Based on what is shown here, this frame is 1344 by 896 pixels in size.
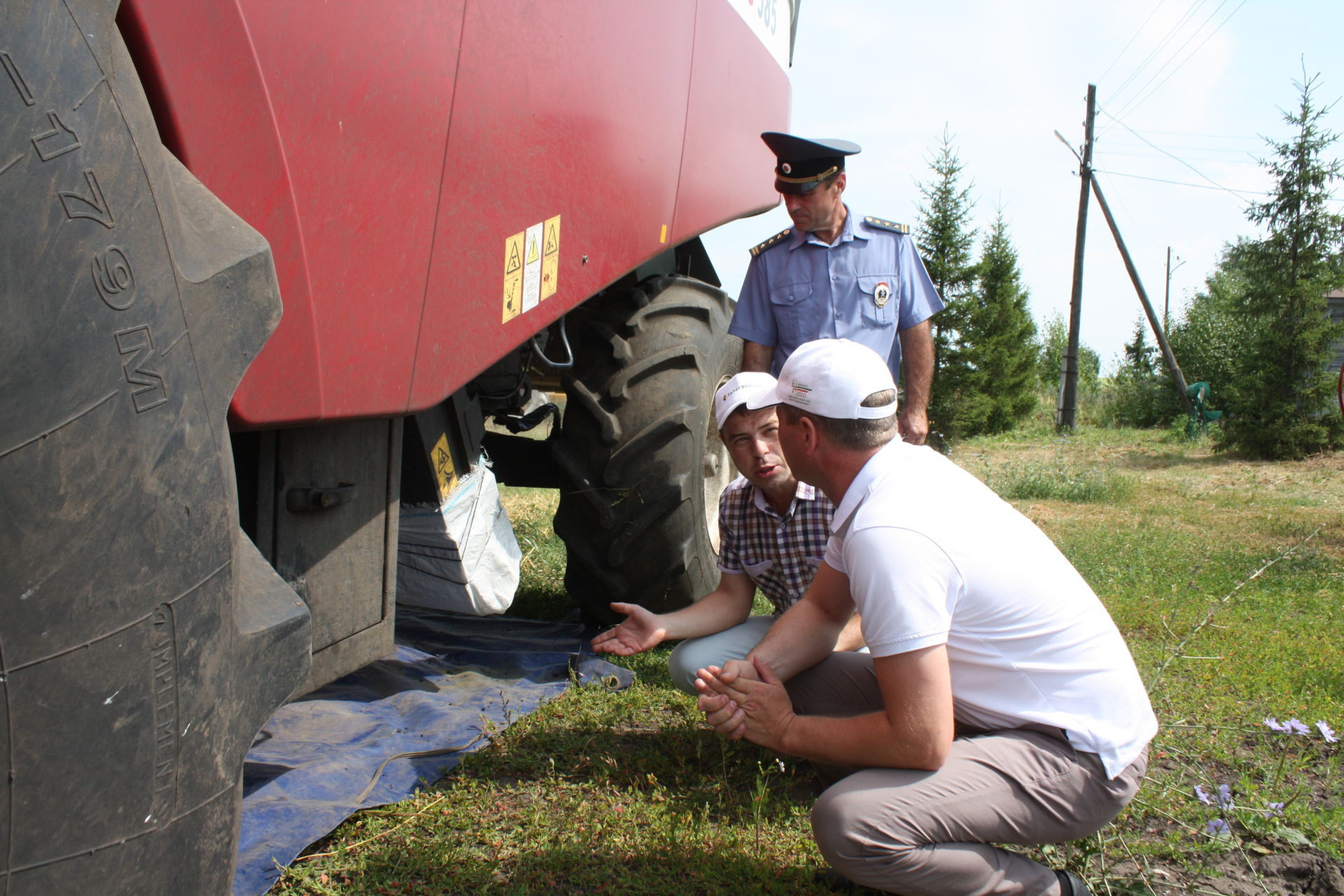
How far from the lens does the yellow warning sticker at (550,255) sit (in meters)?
2.31

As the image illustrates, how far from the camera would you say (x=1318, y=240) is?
1441 cm

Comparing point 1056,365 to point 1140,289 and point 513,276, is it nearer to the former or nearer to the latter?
point 1140,289

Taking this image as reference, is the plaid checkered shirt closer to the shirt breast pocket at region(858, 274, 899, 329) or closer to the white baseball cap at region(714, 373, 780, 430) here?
the white baseball cap at region(714, 373, 780, 430)

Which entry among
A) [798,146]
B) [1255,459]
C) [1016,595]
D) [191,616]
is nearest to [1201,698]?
[1016,595]

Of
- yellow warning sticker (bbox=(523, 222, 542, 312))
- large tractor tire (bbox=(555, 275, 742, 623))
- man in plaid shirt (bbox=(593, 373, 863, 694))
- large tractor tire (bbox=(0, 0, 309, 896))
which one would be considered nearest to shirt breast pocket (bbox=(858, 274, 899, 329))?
large tractor tire (bbox=(555, 275, 742, 623))

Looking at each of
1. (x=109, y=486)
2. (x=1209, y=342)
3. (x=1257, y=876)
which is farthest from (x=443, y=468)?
(x=1209, y=342)

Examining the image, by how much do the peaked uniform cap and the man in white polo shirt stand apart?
1.79 meters

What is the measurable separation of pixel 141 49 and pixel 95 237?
381 millimetres

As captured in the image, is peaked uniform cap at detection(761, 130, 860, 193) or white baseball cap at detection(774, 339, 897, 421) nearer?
white baseball cap at detection(774, 339, 897, 421)

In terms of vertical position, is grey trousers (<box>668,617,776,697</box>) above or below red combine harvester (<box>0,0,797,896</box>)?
below

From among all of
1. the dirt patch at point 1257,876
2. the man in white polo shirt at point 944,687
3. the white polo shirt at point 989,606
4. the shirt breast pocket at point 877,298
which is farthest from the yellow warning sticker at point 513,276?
the shirt breast pocket at point 877,298

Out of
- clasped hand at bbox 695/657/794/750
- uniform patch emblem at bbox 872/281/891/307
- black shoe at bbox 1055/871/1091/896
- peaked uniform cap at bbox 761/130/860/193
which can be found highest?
peaked uniform cap at bbox 761/130/860/193

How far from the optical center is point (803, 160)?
385 cm

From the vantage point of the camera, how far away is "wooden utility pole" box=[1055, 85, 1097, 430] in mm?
19062
